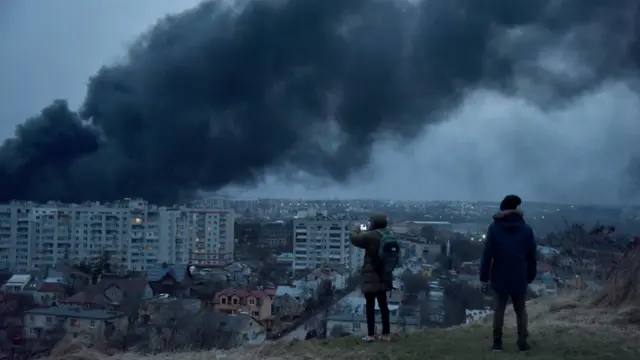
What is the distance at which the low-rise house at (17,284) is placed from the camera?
17.1 metres

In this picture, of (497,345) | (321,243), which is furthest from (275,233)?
(497,345)

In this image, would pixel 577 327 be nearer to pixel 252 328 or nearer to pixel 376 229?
pixel 376 229

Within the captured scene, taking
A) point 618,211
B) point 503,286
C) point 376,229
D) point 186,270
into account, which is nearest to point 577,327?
point 503,286

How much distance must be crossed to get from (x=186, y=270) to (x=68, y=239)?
9148mm

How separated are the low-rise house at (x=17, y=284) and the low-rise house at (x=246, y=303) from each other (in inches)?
223

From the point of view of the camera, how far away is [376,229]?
530cm

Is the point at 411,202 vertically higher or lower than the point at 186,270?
higher

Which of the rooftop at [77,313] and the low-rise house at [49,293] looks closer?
the rooftop at [77,313]

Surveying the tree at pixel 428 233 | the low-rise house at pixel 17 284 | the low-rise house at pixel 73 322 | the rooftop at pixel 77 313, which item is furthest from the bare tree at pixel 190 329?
the tree at pixel 428 233

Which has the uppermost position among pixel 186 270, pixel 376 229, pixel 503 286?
pixel 376 229

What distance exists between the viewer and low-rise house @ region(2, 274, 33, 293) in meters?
17.1

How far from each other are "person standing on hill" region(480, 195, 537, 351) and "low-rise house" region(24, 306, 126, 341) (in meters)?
6.71

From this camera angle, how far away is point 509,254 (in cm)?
461

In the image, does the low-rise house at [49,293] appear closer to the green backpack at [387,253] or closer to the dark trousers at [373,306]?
the dark trousers at [373,306]
